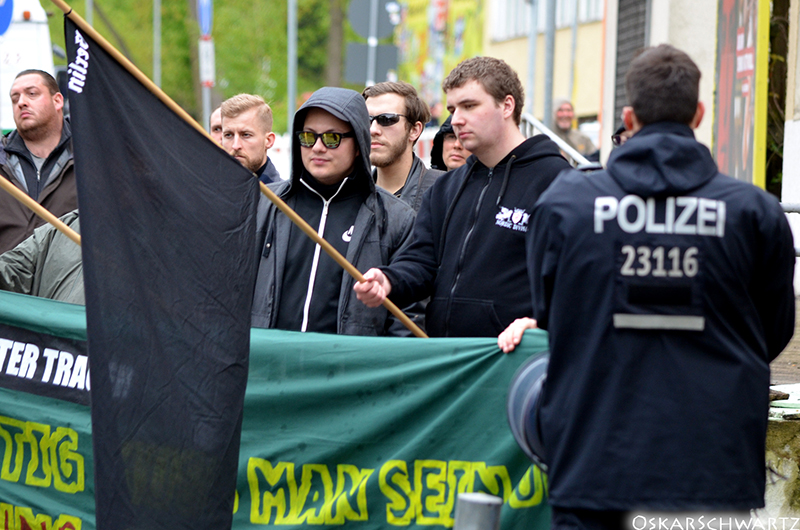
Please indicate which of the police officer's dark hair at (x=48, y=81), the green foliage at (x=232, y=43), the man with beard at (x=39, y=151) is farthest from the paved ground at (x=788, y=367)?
the green foliage at (x=232, y=43)

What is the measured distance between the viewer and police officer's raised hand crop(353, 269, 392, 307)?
4434mm

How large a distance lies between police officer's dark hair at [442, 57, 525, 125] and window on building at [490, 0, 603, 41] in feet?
76.9

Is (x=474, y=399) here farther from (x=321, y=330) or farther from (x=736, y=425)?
(x=736, y=425)

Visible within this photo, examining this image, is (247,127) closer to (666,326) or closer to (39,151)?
(39,151)

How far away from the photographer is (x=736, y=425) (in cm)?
319

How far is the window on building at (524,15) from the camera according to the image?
2940 cm

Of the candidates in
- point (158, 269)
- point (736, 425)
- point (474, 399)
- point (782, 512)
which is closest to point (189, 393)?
point (158, 269)

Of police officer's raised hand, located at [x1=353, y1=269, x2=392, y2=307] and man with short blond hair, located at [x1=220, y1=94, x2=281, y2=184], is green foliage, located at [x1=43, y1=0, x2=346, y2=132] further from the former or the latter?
police officer's raised hand, located at [x1=353, y1=269, x2=392, y2=307]

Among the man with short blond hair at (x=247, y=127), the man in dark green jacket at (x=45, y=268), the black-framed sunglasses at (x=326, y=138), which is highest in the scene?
the man with short blond hair at (x=247, y=127)

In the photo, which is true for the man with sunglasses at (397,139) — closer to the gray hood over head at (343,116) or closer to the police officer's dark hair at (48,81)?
the gray hood over head at (343,116)

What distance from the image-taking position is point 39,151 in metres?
7.37

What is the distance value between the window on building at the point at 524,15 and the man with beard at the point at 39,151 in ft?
70.1

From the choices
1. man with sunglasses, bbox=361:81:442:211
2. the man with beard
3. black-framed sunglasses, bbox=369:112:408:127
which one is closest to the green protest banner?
man with sunglasses, bbox=361:81:442:211

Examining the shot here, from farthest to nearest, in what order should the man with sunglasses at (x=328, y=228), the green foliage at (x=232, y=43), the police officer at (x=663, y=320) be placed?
the green foliage at (x=232, y=43)
the man with sunglasses at (x=328, y=228)
the police officer at (x=663, y=320)
